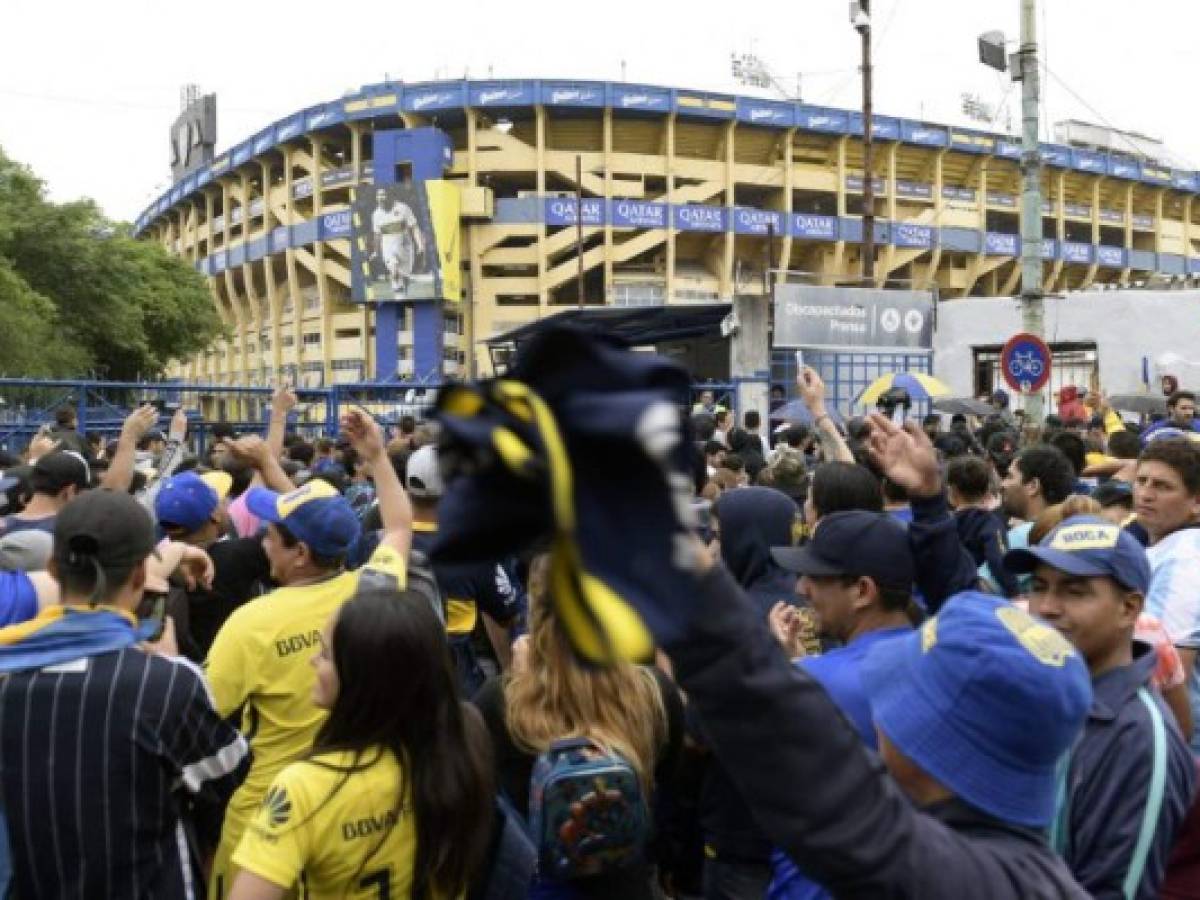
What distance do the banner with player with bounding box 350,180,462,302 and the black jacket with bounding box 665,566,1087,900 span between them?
46542 mm

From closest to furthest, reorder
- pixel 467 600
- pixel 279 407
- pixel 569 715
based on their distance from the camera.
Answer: pixel 569 715 < pixel 467 600 < pixel 279 407

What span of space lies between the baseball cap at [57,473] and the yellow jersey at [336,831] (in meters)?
2.98

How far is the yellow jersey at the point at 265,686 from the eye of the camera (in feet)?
9.40

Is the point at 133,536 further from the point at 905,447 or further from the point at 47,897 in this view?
the point at 905,447

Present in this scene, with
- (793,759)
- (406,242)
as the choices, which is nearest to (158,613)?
(793,759)

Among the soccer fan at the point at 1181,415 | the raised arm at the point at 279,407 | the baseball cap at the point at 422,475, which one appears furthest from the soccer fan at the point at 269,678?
the soccer fan at the point at 1181,415

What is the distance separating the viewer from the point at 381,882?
218 cm

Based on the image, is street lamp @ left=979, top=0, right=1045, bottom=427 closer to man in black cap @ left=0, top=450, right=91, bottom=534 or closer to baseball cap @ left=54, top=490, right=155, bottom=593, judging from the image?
man in black cap @ left=0, top=450, right=91, bottom=534

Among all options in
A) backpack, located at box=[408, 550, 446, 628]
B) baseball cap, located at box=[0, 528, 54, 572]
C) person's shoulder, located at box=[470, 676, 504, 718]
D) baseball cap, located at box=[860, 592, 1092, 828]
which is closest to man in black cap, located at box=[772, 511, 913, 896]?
person's shoulder, located at box=[470, 676, 504, 718]

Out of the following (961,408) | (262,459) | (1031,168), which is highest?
(1031,168)

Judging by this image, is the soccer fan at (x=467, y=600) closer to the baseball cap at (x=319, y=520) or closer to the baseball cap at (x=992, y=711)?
the baseball cap at (x=319, y=520)

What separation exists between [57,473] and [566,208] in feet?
148

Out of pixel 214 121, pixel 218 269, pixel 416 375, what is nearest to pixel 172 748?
pixel 416 375

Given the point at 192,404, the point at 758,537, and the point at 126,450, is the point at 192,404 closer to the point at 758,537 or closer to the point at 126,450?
the point at 126,450
